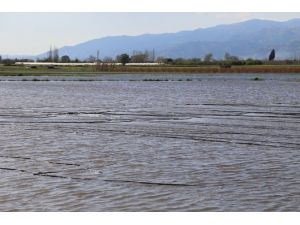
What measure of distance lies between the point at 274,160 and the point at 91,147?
547cm

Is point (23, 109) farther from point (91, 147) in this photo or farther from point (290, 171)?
point (290, 171)

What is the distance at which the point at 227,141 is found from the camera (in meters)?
19.4

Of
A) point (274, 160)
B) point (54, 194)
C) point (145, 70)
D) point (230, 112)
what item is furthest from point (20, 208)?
point (145, 70)

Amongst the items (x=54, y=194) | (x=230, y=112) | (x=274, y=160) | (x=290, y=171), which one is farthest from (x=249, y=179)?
(x=230, y=112)

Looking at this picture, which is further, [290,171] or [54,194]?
[290,171]

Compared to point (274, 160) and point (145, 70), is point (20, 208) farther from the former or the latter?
point (145, 70)

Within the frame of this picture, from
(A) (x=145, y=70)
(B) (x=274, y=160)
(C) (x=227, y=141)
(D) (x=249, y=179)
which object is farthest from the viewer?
(A) (x=145, y=70)

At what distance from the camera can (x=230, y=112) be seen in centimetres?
3173
